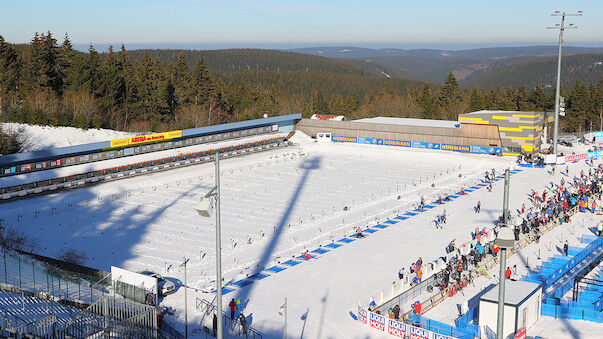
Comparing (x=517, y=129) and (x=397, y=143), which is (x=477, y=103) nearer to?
(x=397, y=143)

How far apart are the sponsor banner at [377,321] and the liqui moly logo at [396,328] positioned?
0.27 m

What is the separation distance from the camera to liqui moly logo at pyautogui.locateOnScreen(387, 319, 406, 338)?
19.2 m

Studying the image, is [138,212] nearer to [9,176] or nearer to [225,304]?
[9,176]

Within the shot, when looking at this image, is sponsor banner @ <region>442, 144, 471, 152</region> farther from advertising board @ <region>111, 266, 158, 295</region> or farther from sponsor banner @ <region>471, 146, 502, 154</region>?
advertising board @ <region>111, 266, 158, 295</region>

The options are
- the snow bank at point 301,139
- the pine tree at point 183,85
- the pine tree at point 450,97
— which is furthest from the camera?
the pine tree at point 450,97

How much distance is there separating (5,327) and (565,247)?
23084 mm

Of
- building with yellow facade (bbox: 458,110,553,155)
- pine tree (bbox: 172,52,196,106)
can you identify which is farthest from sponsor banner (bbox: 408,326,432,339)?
pine tree (bbox: 172,52,196,106)

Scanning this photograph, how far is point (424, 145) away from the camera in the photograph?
6262 cm

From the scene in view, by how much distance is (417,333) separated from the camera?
62.4 ft

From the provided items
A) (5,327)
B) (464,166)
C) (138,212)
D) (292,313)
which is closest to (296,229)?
(138,212)

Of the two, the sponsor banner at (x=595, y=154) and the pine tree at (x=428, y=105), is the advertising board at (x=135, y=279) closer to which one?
the sponsor banner at (x=595, y=154)

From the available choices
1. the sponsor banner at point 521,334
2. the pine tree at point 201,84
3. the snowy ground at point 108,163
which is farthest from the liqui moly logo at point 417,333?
the pine tree at point 201,84

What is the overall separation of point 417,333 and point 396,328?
0.70 m

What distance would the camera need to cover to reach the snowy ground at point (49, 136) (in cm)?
5184
